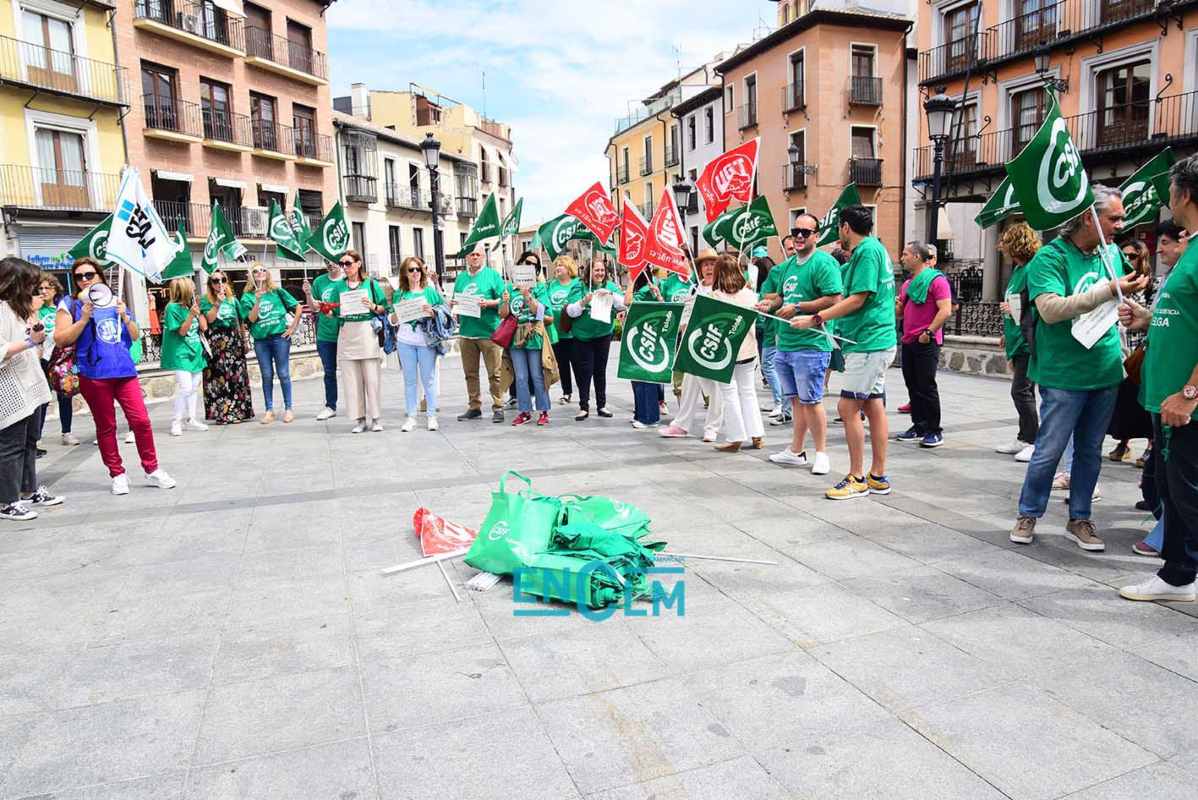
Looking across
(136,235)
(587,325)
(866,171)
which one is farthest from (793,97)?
(136,235)

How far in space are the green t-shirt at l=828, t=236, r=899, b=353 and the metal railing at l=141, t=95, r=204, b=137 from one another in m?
27.1

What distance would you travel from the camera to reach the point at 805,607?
12.4 ft

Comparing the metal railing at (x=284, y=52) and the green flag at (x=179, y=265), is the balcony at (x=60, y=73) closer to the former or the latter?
the metal railing at (x=284, y=52)

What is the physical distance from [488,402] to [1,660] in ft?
25.5

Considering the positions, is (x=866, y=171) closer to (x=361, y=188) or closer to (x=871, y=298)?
(x=361, y=188)

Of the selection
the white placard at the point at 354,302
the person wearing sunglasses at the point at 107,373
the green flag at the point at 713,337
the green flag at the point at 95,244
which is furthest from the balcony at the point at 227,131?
the green flag at the point at 713,337

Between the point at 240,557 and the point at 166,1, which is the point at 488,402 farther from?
the point at 166,1

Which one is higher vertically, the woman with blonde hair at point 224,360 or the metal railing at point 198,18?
the metal railing at point 198,18

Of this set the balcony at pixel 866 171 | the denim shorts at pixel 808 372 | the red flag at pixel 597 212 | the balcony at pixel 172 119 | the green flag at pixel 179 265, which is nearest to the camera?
the denim shorts at pixel 808 372

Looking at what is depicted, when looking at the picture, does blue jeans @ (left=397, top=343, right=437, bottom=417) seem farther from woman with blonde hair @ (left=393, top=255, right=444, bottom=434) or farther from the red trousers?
the red trousers

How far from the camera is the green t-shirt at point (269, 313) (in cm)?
958

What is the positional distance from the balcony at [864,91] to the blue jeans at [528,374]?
26.6m

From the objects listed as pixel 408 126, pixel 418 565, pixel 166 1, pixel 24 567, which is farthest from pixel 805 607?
pixel 408 126

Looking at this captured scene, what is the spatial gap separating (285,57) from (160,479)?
29.5 metres
